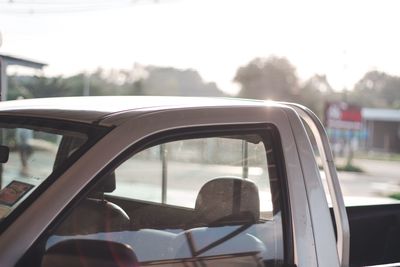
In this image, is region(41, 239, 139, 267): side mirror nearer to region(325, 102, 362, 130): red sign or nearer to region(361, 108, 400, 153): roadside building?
region(325, 102, 362, 130): red sign

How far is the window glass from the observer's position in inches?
73.4

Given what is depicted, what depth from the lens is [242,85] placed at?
109ft

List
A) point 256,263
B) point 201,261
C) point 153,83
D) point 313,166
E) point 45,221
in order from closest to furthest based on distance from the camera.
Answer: point 45,221
point 201,261
point 256,263
point 313,166
point 153,83

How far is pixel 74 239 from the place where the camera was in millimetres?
1699

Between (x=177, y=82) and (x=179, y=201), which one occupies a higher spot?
(x=177, y=82)

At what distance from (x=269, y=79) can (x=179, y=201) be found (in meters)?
33.8

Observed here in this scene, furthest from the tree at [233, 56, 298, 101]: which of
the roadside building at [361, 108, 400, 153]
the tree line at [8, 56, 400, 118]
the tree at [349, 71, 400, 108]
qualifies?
the roadside building at [361, 108, 400, 153]

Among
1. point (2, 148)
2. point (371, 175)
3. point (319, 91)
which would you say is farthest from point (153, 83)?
point (2, 148)

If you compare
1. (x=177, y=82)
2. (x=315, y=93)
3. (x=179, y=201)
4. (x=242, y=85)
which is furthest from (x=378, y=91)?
(x=179, y=201)

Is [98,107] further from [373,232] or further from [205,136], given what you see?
[373,232]

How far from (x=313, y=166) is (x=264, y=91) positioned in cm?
3334

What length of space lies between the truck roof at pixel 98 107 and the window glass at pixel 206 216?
14 centimetres

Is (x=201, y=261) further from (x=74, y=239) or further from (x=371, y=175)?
(x=371, y=175)

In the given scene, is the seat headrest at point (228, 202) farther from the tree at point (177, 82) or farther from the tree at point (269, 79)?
the tree at point (269, 79)
